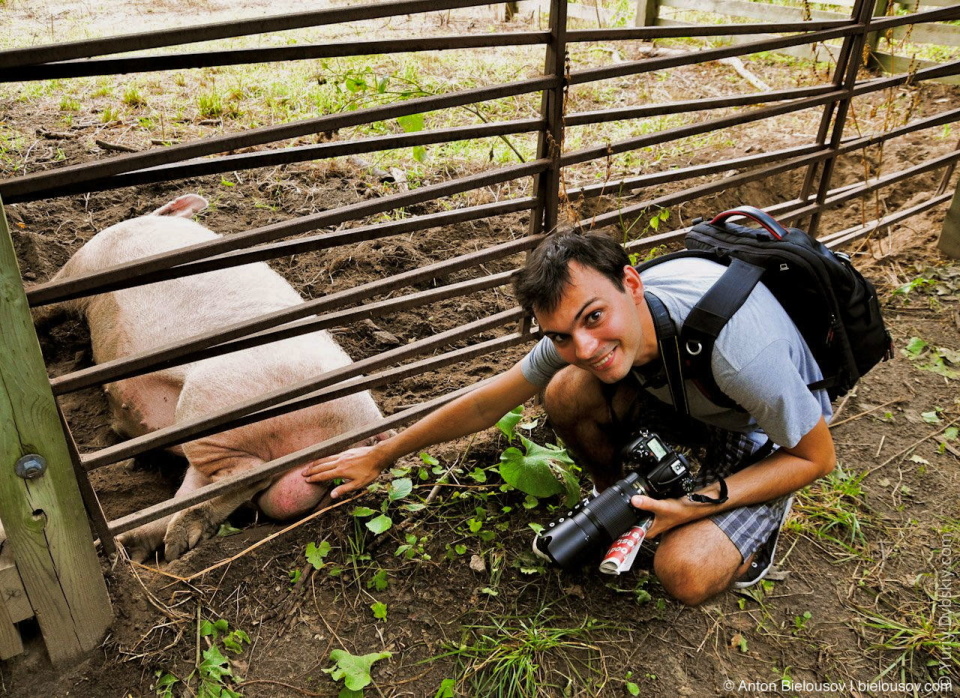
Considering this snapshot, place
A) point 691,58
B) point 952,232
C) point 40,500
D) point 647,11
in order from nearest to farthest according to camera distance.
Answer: point 40,500, point 691,58, point 952,232, point 647,11

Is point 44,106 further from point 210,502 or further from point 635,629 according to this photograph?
point 635,629

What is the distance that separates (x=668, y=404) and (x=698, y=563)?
519 mm

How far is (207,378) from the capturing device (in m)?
3.15

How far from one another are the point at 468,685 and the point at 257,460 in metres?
1.34

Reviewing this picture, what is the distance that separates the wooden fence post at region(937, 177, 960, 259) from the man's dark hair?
3473mm

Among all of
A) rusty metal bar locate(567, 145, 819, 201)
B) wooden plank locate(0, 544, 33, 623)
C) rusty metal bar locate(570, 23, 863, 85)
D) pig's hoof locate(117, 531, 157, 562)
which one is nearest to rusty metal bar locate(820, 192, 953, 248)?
rusty metal bar locate(567, 145, 819, 201)

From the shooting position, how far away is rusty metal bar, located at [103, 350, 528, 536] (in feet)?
8.18

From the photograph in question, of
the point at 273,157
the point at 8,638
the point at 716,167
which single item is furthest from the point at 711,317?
the point at 8,638

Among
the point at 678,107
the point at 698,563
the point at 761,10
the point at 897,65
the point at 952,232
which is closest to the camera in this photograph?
the point at 698,563

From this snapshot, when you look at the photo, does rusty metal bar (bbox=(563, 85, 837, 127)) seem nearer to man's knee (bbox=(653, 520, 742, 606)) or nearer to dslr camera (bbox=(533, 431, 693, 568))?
dslr camera (bbox=(533, 431, 693, 568))

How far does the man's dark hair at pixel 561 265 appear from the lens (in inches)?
82.7

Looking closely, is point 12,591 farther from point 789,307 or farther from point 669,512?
point 789,307

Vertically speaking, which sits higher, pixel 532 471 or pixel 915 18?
pixel 915 18

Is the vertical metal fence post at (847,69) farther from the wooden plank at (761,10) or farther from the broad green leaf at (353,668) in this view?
the wooden plank at (761,10)
